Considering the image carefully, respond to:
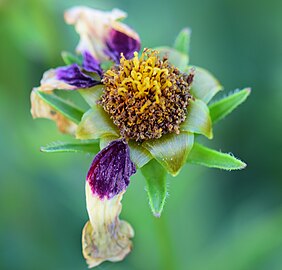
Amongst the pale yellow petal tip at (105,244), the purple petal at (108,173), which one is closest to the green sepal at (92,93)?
the purple petal at (108,173)

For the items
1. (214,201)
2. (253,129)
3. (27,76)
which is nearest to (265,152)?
(253,129)

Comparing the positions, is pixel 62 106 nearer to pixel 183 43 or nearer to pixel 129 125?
pixel 129 125

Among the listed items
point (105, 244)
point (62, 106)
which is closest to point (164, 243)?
point (105, 244)

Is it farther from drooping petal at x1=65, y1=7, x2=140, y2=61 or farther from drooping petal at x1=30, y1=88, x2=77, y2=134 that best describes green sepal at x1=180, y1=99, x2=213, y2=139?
drooping petal at x1=30, y1=88, x2=77, y2=134

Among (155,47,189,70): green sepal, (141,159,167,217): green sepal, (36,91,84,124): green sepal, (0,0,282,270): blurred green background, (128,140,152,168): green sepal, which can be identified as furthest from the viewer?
(0,0,282,270): blurred green background

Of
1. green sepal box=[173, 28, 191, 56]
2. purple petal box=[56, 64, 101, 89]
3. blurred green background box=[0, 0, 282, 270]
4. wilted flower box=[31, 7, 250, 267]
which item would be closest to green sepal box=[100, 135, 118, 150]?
wilted flower box=[31, 7, 250, 267]

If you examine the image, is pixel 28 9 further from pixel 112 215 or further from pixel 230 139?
pixel 112 215

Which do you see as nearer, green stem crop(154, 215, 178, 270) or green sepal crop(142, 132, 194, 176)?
green sepal crop(142, 132, 194, 176)
